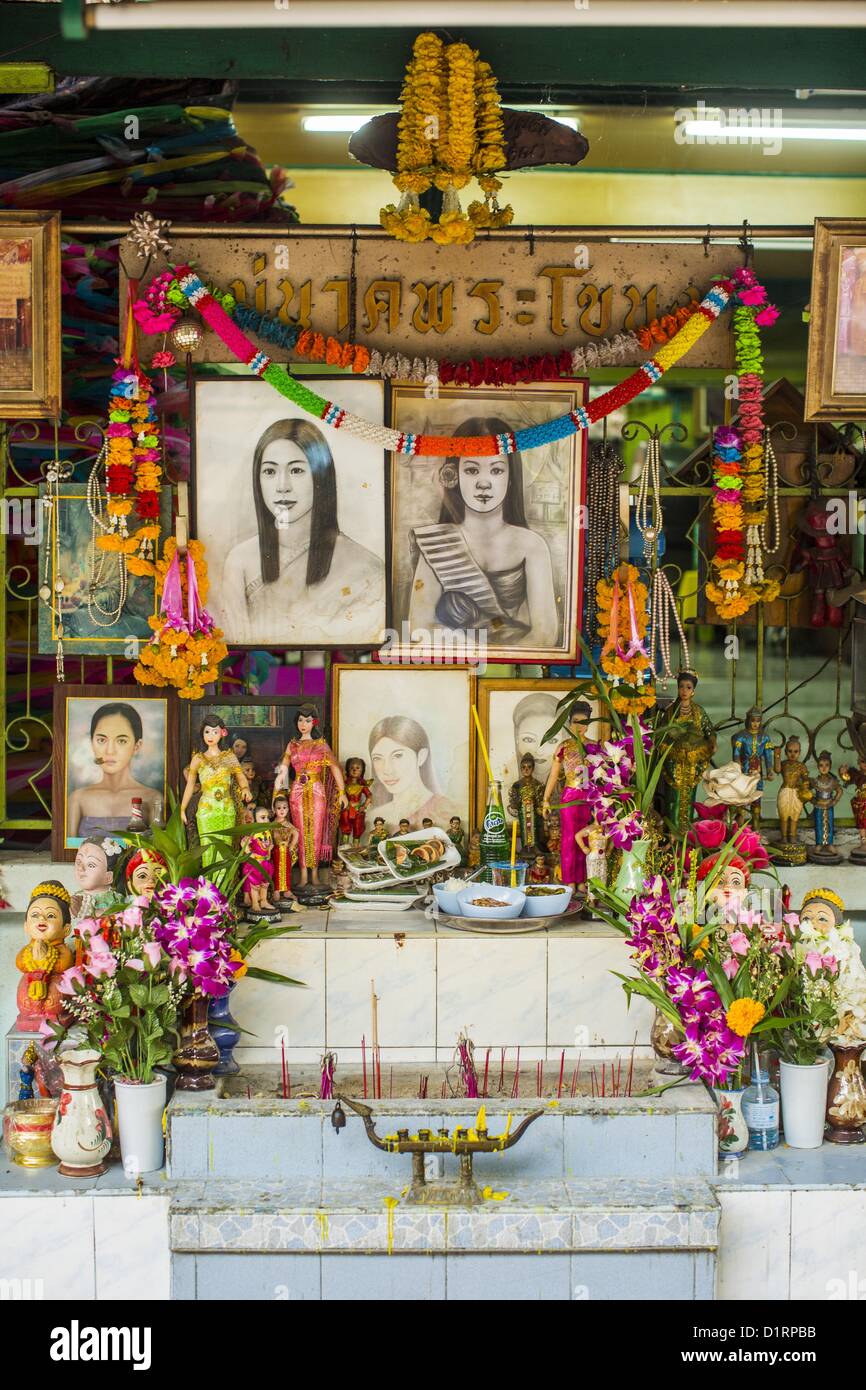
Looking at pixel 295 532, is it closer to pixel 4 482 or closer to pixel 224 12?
pixel 4 482

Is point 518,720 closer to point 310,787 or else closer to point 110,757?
point 310,787

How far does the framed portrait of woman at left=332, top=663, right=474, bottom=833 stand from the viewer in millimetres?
6559

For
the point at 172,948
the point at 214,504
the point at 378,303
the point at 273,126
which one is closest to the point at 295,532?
the point at 214,504

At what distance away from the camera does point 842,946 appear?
212 inches

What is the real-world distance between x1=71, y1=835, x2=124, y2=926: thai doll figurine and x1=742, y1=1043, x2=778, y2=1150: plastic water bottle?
7.90 feet

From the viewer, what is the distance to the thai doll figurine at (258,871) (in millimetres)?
5977

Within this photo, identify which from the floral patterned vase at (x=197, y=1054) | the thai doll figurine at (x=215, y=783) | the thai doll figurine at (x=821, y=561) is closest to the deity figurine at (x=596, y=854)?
the thai doll figurine at (x=215, y=783)

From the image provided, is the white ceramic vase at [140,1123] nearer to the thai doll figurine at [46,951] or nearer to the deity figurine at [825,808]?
the thai doll figurine at [46,951]

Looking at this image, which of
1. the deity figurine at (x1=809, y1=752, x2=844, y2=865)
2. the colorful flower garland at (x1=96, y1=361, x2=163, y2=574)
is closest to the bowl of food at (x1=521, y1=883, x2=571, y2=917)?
the deity figurine at (x1=809, y1=752, x2=844, y2=865)

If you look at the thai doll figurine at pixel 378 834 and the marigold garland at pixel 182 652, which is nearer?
the marigold garland at pixel 182 652

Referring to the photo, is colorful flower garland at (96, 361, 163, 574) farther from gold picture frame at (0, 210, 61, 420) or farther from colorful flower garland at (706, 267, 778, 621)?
colorful flower garland at (706, 267, 778, 621)

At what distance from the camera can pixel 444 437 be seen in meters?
6.20

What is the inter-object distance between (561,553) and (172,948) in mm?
2399

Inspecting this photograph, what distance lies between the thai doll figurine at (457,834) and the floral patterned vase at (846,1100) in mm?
1761
